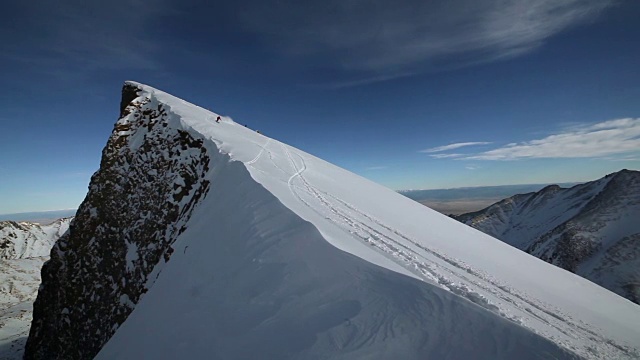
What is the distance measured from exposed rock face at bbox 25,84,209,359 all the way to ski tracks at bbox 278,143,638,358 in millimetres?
8050

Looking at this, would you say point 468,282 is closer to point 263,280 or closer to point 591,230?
point 263,280

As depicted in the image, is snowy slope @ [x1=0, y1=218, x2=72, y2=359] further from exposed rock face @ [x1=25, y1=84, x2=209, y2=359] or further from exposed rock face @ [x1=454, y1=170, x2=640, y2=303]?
exposed rock face @ [x1=454, y1=170, x2=640, y2=303]

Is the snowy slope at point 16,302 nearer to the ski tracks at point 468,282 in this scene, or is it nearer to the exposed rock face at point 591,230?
the ski tracks at point 468,282

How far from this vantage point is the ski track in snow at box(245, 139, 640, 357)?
575 cm

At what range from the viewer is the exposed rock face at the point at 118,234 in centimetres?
1453

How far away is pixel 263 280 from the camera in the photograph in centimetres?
625

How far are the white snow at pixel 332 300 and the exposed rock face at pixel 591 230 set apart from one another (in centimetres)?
7371

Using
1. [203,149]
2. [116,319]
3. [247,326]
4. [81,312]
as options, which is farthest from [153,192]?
[247,326]

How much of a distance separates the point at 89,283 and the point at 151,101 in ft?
45.5

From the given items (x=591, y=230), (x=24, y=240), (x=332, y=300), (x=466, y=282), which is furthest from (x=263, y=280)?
(x=24, y=240)

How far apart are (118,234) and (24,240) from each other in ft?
676

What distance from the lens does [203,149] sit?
1605cm

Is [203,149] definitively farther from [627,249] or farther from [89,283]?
[627,249]

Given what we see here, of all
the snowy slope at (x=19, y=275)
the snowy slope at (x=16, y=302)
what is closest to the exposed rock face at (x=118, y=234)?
the snowy slope at (x=16, y=302)
